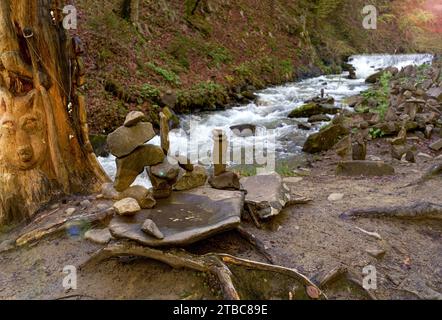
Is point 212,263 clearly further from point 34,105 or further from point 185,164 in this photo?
point 34,105

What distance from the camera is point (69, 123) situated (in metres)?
4.76

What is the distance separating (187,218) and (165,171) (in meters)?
0.64

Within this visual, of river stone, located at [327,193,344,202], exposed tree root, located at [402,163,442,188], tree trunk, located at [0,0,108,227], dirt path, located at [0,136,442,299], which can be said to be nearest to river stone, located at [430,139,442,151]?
exposed tree root, located at [402,163,442,188]

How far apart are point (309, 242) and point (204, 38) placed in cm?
1510

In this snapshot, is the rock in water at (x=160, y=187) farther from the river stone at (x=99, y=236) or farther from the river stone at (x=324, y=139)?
the river stone at (x=324, y=139)

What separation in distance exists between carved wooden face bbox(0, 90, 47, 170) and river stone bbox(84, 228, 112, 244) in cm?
126

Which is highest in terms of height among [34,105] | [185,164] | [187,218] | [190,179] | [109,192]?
[34,105]

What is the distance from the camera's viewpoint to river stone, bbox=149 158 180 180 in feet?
12.1

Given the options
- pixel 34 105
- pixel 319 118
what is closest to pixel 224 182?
pixel 34 105

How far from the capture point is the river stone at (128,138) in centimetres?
364

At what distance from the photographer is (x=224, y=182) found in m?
4.14

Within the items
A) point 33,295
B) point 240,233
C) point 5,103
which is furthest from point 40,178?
point 240,233

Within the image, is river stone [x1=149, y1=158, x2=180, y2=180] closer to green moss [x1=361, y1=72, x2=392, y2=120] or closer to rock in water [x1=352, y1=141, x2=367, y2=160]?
rock in water [x1=352, y1=141, x2=367, y2=160]
